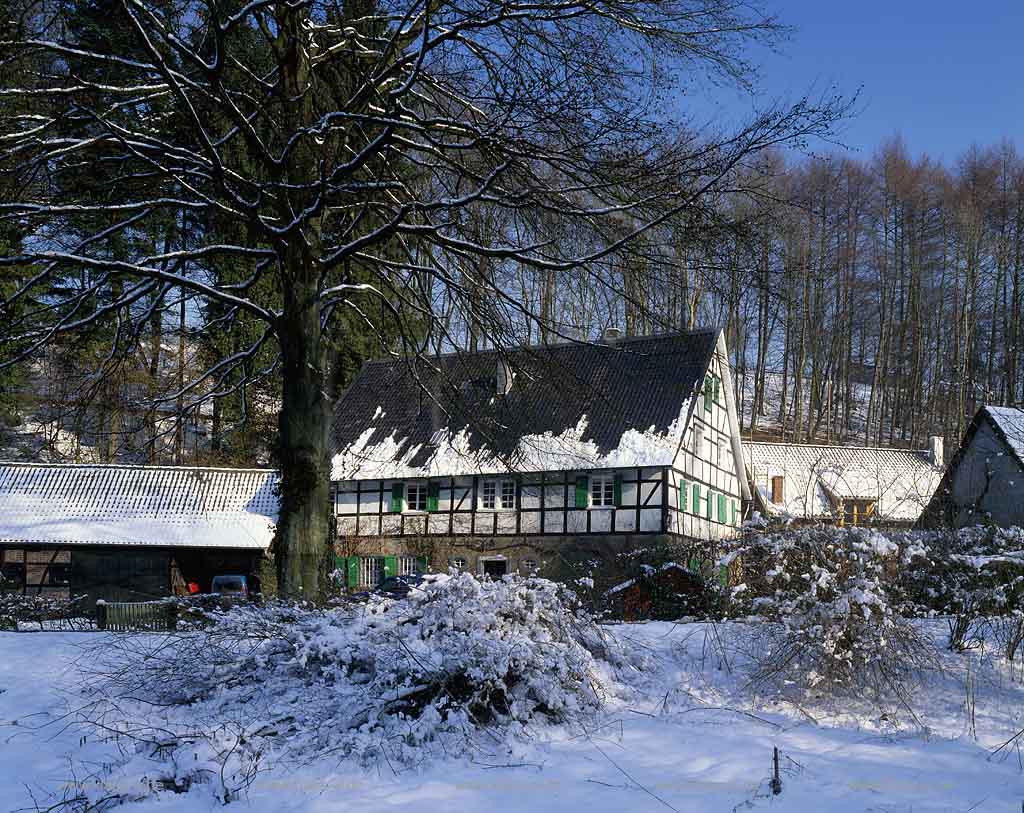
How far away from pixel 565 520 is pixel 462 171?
65.6ft

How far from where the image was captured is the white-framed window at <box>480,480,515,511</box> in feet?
93.6

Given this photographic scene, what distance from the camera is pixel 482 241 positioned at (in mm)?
8602

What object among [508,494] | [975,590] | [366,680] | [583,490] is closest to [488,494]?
[508,494]

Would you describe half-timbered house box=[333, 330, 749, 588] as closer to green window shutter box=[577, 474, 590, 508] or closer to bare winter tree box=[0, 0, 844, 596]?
green window shutter box=[577, 474, 590, 508]

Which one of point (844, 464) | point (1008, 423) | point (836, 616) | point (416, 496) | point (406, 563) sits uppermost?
point (1008, 423)

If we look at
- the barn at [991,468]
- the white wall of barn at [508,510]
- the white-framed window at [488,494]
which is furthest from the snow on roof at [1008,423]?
the white-framed window at [488,494]

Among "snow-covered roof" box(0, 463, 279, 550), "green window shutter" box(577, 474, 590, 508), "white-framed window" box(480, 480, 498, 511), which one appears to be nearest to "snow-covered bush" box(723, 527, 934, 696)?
"green window shutter" box(577, 474, 590, 508)

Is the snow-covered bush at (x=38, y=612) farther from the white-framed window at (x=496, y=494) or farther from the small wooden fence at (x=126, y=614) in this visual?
the white-framed window at (x=496, y=494)

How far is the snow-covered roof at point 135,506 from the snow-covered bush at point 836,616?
21.5 meters

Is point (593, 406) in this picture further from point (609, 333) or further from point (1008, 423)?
point (1008, 423)

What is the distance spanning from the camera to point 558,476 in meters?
27.7

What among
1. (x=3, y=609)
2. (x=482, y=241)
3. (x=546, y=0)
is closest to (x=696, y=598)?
(x=482, y=241)

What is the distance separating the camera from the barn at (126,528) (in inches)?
1048

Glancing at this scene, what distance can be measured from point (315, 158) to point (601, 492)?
65.2ft
